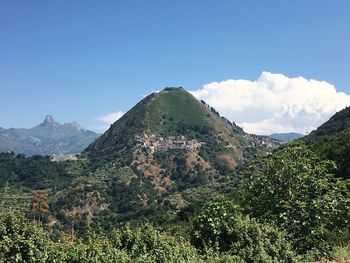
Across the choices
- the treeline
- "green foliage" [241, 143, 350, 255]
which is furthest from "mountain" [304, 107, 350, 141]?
the treeline

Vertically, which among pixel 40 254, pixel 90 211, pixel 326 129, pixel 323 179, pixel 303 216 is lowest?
pixel 90 211

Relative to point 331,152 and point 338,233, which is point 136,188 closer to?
point 331,152

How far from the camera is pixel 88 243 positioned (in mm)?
12672

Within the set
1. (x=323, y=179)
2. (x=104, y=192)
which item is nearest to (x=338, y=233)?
(x=323, y=179)

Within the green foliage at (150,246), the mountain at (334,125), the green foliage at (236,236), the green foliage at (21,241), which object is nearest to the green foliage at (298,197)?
the green foliage at (236,236)

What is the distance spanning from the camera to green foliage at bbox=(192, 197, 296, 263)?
13836 mm

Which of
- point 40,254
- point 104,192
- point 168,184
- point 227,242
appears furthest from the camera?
point 168,184

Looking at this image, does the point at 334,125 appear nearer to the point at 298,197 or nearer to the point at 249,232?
the point at 298,197

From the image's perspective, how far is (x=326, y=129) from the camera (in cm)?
13325

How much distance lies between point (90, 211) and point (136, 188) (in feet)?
120

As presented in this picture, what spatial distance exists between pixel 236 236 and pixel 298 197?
513 centimetres

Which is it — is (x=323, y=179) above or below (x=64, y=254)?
above

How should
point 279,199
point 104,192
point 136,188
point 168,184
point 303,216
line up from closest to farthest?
point 303,216 → point 279,199 → point 104,192 → point 136,188 → point 168,184

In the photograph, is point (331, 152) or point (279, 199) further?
point (331, 152)
